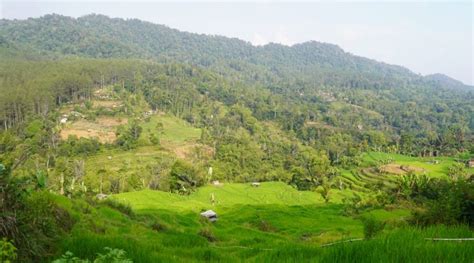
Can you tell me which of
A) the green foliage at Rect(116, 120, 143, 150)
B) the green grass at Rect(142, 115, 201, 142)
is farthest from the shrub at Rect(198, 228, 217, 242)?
the green grass at Rect(142, 115, 201, 142)

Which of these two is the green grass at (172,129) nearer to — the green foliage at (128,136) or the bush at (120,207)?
the green foliage at (128,136)

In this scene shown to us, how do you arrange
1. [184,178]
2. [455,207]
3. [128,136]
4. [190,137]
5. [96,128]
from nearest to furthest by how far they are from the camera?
[455,207] < [184,178] < [128,136] < [96,128] < [190,137]

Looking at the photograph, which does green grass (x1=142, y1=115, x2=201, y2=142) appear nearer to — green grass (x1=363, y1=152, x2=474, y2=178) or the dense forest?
the dense forest

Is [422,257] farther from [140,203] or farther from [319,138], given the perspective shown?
[319,138]

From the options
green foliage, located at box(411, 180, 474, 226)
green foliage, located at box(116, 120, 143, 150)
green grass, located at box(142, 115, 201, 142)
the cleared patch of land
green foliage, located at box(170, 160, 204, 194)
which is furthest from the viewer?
green grass, located at box(142, 115, 201, 142)

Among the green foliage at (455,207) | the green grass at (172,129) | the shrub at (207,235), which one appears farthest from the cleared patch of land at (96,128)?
the green foliage at (455,207)

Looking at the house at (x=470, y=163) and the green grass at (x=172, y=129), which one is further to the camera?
the green grass at (x=172, y=129)

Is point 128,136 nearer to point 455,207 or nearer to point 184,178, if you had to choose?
point 184,178

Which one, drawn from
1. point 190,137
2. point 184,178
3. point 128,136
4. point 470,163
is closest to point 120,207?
point 184,178

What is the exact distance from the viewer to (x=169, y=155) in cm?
10106

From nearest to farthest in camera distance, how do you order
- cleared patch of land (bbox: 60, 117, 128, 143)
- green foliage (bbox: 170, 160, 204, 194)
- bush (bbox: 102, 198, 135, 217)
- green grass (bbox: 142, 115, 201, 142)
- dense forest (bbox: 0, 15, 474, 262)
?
bush (bbox: 102, 198, 135, 217)
green foliage (bbox: 170, 160, 204, 194)
dense forest (bbox: 0, 15, 474, 262)
cleared patch of land (bbox: 60, 117, 128, 143)
green grass (bbox: 142, 115, 201, 142)

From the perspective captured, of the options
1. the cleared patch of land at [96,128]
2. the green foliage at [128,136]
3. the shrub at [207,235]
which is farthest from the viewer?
the cleared patch of land at [96,128]

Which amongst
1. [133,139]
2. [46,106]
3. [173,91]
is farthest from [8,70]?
[133,139]

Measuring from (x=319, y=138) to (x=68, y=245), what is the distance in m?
141
